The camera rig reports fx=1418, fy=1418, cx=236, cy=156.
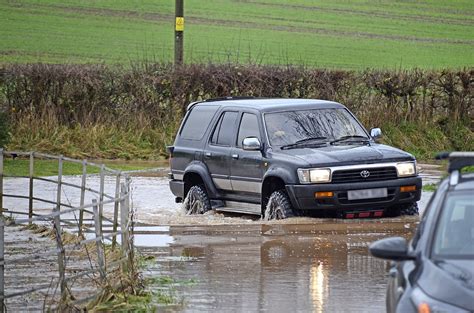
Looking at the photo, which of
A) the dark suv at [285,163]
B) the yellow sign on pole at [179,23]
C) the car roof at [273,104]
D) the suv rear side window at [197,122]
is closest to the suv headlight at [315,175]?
the dark suv at [285,163]

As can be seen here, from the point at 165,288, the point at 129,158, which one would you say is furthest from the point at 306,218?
the point at 129,158

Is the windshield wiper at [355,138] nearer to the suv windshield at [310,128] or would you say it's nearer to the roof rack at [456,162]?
the suv windshield at [310,128]

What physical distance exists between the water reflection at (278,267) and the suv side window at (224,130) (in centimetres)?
208

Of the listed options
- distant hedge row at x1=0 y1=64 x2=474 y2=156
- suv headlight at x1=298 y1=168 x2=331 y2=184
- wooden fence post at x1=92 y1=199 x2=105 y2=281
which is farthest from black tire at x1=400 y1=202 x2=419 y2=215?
distant hedge row at x1=0 y1=64 x2=474 y2=156

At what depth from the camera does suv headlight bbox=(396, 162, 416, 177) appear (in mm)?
18172

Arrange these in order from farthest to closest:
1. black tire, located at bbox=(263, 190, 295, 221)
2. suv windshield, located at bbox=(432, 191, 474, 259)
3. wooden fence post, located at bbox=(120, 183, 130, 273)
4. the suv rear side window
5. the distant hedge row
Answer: the distant hedge row < the suv rear side window < black tire, located at bbox=(263, 190, 295, 221) < wooden fence post, located at bbox=(120, 183, 130, 273) < suv windshield, located at bbox=(432, 191, 474, 259)

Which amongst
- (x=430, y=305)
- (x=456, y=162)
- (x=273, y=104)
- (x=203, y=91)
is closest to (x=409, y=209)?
(x=273, y=104)

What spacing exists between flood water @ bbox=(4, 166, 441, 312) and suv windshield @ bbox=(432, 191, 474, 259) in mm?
3165

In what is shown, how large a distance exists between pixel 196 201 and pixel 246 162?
123 cm

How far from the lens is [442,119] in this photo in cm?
3036

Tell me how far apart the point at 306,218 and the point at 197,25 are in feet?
132

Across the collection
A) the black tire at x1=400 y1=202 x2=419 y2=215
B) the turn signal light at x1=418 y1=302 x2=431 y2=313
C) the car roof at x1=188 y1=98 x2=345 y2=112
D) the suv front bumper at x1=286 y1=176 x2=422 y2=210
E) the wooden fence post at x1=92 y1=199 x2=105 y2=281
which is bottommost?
the black tire at x1=400 y1=202 x2=419 y2=215

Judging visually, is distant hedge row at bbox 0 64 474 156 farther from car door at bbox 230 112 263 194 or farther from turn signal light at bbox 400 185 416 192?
turn signal light at bbox 400 185 416 192

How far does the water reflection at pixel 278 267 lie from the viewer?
1204cm
